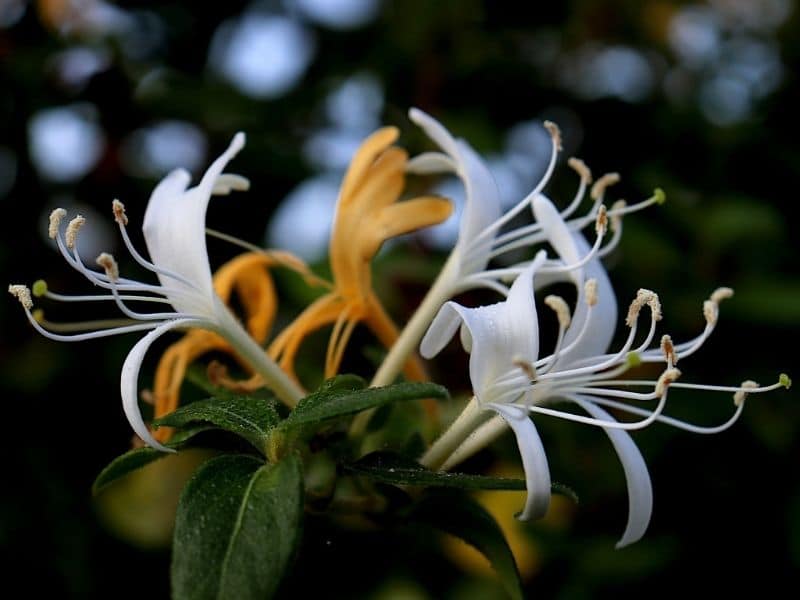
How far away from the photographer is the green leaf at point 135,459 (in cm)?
72

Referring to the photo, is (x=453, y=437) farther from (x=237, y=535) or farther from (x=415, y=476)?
(x=237, y=535)

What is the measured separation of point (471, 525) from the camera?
787 mm

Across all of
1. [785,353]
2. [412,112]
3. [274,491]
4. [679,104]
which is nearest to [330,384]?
[274,491]

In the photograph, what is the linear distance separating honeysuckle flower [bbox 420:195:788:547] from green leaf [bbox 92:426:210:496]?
19cm

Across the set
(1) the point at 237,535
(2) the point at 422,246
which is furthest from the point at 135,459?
(2) the point at 422,246

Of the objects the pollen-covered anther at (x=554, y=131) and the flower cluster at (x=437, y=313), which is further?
the pollen-covered anther at (x=554, y=131)

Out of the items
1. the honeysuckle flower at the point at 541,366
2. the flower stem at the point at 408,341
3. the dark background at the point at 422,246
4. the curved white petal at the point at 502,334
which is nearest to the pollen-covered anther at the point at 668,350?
the honeysuckle flower at the point at 541,366

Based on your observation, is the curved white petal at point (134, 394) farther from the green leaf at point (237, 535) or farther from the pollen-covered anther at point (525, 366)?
the pollen-covered anther at point (525, 366)

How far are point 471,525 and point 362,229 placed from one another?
0.29m

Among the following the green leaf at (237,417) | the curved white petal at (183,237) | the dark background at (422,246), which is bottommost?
the dark background at (422,246)

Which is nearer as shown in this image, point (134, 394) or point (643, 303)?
point (134, 394)

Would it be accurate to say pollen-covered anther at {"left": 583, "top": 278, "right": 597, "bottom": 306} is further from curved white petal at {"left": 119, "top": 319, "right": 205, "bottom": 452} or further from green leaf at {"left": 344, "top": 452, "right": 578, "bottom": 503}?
curved white petal at {"left": 119, "top": 319, "right": 205, "bottom": 452}

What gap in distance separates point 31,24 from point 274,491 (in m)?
1.24

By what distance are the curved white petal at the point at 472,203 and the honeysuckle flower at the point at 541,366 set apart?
0.18ft
